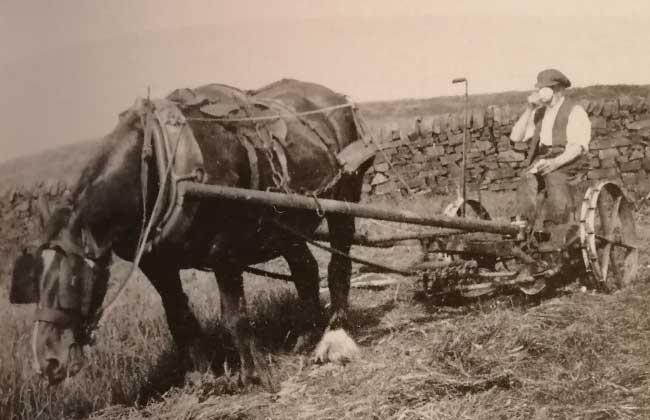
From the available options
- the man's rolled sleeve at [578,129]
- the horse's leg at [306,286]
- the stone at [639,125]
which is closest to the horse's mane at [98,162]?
the horse's leg at [306,286]

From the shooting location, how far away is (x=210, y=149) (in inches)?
105

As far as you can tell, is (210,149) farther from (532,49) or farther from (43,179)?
(532,49)

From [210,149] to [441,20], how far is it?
1399 mm

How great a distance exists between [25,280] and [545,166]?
262 centimetres

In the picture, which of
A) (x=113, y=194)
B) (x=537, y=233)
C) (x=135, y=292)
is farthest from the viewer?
(x=135, y=292)

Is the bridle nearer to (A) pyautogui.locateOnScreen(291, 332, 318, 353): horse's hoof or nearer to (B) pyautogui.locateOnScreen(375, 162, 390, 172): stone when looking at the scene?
(A) pyautogui.locateOnScreen(291, 332, 318, 353): horse's hoof

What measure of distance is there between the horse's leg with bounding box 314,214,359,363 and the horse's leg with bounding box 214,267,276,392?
1.43 feet

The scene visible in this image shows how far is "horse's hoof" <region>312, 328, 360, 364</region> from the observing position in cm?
317

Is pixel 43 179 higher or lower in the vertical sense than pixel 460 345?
higher

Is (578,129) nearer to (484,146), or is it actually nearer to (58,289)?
(58,289)

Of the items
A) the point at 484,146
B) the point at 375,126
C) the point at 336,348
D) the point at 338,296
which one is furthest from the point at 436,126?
the point at 336,348

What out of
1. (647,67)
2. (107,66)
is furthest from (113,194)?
(647,67)

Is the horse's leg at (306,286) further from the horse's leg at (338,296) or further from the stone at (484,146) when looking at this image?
the stone at (484,146)

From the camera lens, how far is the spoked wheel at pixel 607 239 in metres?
3.42
